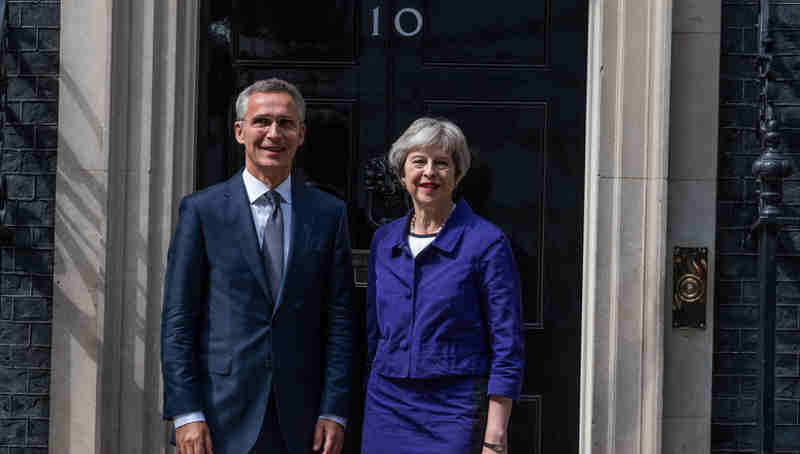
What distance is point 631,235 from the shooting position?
13.6 ft

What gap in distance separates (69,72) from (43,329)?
1.06 m

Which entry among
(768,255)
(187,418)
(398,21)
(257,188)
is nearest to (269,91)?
(257,188)

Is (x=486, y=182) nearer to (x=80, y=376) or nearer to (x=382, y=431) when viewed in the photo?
(x=382, y=431)

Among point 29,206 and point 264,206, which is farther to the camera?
point 29,206

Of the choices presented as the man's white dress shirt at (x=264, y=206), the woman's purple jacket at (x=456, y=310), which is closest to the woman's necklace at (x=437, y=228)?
the woman's purple jacket at (x=456, y=310)

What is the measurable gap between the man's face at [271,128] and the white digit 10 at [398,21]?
144cm

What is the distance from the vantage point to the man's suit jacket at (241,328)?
3211mm

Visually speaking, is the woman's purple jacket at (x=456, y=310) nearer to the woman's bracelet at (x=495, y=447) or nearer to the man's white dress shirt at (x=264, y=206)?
the woman's bracelet at (x=495, y=447)

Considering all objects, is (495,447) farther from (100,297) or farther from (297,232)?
(100,297)

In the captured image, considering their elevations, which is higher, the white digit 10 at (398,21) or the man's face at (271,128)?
the white digit 10 at (398,21)

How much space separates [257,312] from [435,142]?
0.77m

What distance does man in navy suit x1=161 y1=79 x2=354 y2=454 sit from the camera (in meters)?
3.21

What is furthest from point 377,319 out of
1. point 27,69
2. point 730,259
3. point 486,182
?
point 27,69

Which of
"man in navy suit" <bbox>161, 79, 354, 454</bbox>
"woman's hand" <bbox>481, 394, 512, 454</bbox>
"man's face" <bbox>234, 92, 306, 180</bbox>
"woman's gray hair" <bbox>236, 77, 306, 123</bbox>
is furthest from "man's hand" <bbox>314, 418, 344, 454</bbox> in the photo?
"woman's gray hair" <bbox>236, 77, 306, 123</bbox>
